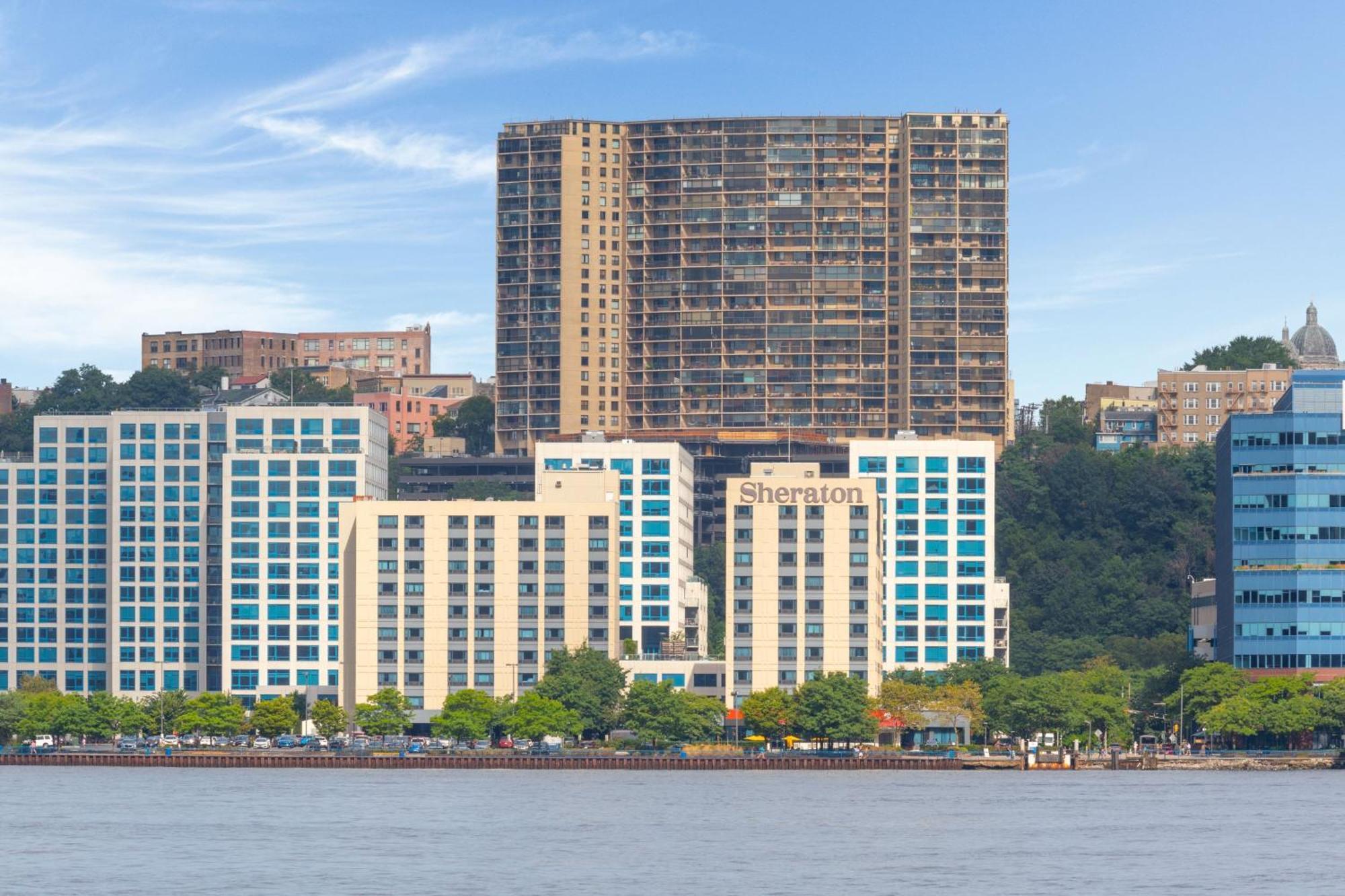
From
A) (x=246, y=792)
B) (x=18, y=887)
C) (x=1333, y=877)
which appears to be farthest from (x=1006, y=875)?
(x=246, y=792)

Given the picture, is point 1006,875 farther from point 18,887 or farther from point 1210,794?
point 1210,794

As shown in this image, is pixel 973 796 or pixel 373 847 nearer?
pixel 373 847

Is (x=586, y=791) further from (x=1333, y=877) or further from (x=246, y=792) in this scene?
(x=1333, y=877)

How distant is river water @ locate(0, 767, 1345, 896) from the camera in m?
130

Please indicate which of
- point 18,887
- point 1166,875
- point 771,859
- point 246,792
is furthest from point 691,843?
point 246,792

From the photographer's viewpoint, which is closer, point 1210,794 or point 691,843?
point 691,843

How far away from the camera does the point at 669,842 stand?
5901 inches

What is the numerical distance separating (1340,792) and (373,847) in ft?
284

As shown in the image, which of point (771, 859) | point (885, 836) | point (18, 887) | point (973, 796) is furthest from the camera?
point (973, 796)

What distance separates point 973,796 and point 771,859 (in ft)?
178

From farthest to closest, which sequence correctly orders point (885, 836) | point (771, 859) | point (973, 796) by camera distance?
point (973, 796) → point (885, 836) → point (771, 859)

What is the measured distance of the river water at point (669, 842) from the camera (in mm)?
130125

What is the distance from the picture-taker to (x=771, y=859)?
463 ft

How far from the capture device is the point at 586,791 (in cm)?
19450
